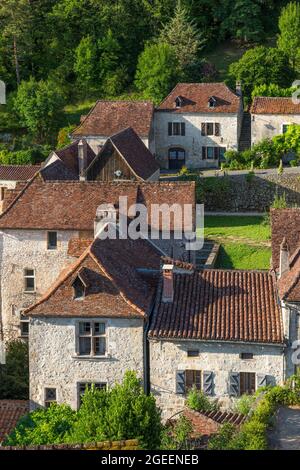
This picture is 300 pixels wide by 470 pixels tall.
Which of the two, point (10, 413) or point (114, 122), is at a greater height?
point (114, 122)

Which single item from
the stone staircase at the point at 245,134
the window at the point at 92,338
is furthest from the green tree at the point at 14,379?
the stone staircase at the point at 245,134

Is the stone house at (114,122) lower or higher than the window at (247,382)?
higher

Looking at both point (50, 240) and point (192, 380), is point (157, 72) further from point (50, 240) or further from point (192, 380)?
point (192, 380)

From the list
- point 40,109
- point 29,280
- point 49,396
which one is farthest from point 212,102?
point 49,396

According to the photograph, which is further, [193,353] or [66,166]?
[66,166]

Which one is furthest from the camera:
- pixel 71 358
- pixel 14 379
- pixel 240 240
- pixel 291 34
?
pixel 291 34

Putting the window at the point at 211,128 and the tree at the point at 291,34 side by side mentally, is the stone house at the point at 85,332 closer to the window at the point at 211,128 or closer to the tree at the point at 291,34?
the window at the point at 211,128
